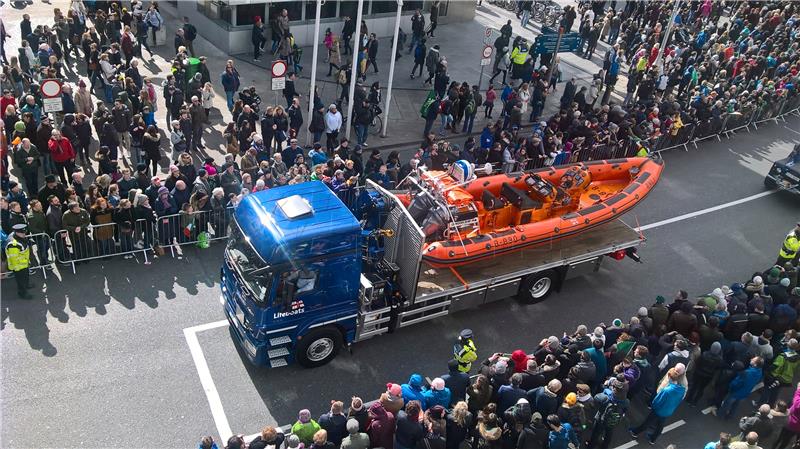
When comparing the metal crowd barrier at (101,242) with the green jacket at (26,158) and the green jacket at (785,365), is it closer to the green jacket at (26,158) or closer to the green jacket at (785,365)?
the green jacket at (26,158)

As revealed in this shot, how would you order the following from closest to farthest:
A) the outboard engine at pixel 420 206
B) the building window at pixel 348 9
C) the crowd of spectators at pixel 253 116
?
1. the outboard engine at pixel 420 206
2. the crowd of spectators at pixel 253 116
3. the building window at pixel 348 9

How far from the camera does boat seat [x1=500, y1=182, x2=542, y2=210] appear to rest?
13.4 metres

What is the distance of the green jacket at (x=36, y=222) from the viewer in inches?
475

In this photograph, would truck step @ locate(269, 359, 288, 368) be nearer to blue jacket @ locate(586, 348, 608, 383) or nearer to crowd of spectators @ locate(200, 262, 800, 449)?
crowd of spectators @ locate(200, 262, 800, 449)

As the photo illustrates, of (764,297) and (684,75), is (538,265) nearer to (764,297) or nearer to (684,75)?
A: (764,297)

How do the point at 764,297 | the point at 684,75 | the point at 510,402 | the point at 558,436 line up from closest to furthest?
the point at 558,436
the point at 510,402
the point at 764,297
the point at 684,75

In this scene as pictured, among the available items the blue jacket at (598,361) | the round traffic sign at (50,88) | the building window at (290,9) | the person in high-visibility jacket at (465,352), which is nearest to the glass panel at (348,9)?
the building window at (290,9)

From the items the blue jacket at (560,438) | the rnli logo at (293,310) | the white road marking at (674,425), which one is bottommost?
the white road marking at (674,425)

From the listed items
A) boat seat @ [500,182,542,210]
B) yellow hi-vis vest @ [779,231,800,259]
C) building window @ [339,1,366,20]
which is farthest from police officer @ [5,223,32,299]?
building window @ [339,1,366,20]

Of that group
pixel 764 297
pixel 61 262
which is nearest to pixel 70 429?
pixel 61 262

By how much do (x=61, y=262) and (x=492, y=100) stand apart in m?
12.9

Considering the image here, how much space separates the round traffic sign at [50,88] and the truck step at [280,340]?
26.1ft

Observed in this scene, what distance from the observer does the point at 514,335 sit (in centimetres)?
1280

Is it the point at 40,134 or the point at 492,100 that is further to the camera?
the point at 492,100
